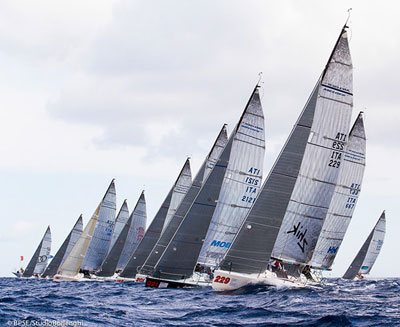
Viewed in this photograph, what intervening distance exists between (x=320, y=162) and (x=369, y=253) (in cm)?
3486

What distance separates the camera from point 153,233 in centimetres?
4416

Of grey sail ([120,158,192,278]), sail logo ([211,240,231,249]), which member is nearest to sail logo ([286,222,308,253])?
sail logo ([211,240,231,249])

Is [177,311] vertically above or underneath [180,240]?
underneath

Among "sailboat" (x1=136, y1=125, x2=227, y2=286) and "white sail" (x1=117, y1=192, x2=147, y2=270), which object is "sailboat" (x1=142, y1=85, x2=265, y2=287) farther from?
"white sail" (x1=117, y1=192, x2=147, y2=270)

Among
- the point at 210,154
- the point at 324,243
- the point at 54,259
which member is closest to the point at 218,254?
the point at 324,243

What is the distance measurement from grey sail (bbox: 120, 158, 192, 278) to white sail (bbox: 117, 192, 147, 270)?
22.6ft

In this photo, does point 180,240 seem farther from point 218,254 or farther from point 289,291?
point 289,291

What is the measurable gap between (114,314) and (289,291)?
9.49 meters

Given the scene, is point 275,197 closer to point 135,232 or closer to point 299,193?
point 299,193

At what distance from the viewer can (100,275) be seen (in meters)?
52.1

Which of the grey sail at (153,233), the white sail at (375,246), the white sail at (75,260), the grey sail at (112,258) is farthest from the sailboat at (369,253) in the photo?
the white sail at (75,260)

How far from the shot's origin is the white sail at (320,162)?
1104 inches

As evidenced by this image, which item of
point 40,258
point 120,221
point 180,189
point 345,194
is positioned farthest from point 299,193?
point 40,258

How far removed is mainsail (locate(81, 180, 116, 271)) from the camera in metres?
53.3
